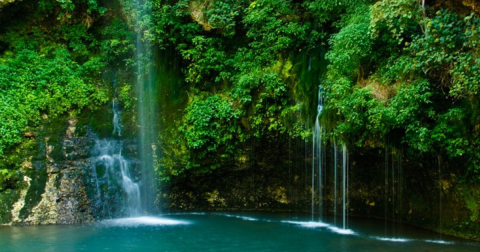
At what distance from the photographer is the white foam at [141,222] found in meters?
10.4

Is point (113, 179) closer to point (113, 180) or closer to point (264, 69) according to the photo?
point (113, 180)

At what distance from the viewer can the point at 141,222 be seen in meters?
10.7

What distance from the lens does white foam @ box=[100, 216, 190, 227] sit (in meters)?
10.4

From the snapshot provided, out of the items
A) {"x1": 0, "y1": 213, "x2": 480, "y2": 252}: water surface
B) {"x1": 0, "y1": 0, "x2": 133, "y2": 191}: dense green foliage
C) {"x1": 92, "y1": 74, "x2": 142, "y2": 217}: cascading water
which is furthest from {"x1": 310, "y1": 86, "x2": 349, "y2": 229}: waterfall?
{"x1": 0, "y1": 0, "x2": 133, "y2": 191}: dense green foliage

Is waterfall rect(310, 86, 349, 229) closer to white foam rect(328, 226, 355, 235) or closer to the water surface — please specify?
white foam rect(328, 226, 355, 235)

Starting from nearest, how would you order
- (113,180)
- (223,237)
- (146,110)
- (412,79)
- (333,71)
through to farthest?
(412,79) → (223,237) → (333,71) → (113,180) → (146,110)

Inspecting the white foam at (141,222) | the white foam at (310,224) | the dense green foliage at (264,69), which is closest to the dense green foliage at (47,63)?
the dense green foliage at (264,69)

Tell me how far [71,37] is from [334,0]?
8241 millimetres

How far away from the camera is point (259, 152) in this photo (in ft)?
38.7

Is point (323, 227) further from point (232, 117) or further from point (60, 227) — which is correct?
point (60, 227)

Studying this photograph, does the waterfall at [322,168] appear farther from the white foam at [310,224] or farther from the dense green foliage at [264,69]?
the white foam at [310,224]

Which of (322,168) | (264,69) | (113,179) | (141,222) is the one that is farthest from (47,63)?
(322,168)

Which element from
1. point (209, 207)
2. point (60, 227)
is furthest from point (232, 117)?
point (60, 227)

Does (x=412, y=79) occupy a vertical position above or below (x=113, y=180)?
above
